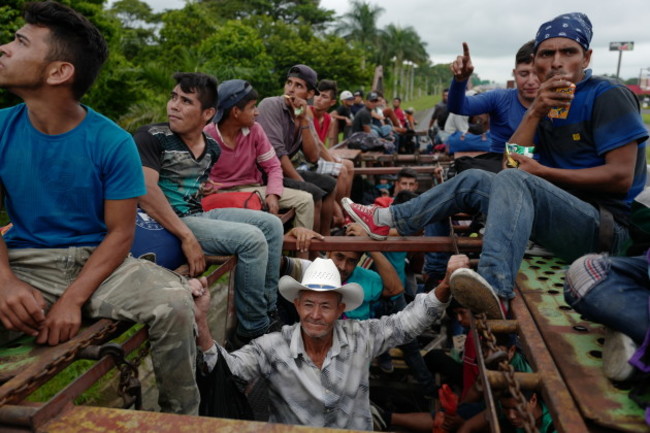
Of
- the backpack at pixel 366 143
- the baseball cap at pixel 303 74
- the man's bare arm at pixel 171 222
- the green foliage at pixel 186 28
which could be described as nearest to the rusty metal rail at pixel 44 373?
the man's bare arm at pixel 171 222

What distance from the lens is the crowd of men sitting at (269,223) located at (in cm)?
192

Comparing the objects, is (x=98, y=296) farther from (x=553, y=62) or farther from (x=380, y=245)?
(x=553, y=62)

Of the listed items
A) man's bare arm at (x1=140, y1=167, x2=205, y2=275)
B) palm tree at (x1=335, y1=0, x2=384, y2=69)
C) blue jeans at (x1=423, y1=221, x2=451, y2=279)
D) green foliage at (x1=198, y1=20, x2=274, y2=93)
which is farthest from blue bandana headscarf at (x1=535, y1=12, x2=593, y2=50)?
palm tree at (x1=335, y1=0, x2=384, y2=69)

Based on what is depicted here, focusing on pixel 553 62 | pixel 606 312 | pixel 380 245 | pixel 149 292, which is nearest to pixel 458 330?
pixel 380 245

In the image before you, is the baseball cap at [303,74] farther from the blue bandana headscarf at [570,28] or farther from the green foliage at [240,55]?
the green foliage at [240,55]

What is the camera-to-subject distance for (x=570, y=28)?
2768 millimetres

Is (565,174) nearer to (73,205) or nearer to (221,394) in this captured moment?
(221,394)

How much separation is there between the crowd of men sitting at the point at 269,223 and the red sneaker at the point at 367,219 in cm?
1

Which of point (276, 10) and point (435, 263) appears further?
point (276, 10)

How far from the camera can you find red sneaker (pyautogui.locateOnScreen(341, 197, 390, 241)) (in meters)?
3.22

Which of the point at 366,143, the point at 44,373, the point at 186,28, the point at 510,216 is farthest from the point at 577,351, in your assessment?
the point at 186,28

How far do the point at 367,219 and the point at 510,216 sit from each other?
102 centimetres

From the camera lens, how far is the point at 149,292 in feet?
6.30

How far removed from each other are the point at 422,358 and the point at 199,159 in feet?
8.06
